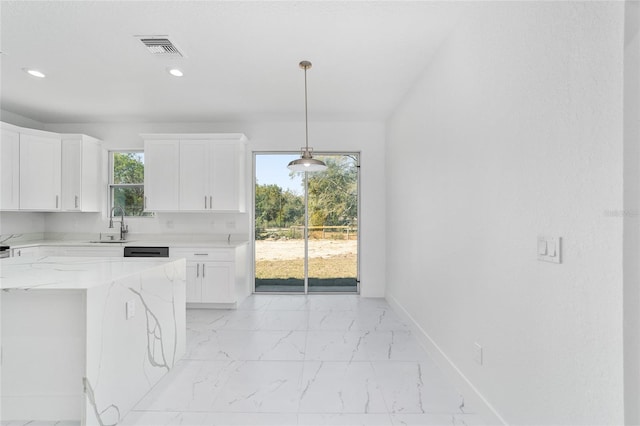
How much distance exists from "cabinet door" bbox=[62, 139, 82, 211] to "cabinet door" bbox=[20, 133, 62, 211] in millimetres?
64

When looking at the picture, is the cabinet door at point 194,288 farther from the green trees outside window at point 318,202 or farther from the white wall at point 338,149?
the green trees outside window at point 318,202

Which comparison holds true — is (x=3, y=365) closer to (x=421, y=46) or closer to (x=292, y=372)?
(x=292, y=372)

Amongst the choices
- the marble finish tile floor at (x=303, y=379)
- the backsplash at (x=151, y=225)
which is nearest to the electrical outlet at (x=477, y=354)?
the marble finish tile floor at (x=303, y=379)

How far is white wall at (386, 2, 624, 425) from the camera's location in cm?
106

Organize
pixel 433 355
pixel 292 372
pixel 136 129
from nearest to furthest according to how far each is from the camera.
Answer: pixel 292 372
pixel 433 355
pixel 136 129

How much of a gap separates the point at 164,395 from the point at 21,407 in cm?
72

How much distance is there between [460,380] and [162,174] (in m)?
4.18

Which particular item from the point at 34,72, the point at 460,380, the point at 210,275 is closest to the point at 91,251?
the point at 210,275

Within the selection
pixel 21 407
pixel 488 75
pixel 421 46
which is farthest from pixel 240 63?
pixel 21 407

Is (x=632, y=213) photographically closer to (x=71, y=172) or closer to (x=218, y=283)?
(x=218, y=283)

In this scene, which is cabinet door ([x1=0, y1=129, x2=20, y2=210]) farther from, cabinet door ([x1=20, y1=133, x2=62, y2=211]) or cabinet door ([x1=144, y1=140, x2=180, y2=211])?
cabinet door ([x1=144, y1=140, x2=180, y2=211])

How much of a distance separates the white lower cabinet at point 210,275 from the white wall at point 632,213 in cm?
370

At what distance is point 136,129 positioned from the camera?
473 cm

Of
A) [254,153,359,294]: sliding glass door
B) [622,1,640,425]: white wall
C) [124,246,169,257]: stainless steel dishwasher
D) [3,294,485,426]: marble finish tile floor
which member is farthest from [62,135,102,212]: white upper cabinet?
[622,1,640,425]: white wall
